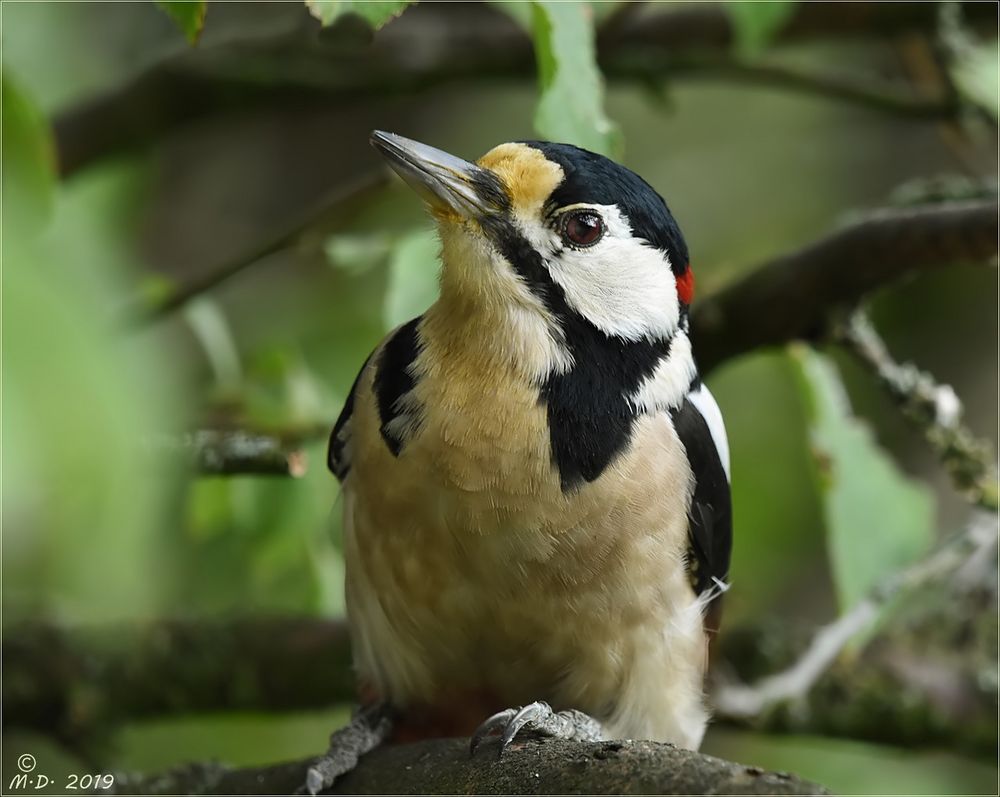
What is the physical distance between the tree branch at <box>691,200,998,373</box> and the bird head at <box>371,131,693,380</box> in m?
0.53

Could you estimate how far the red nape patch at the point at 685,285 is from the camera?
98.1 inches

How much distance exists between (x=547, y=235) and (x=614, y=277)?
0.49ft

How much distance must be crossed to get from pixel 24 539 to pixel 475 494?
1.06 meters

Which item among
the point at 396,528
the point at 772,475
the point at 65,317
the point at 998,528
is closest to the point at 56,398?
the point at 65,317

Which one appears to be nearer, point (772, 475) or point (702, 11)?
point (702, 11)

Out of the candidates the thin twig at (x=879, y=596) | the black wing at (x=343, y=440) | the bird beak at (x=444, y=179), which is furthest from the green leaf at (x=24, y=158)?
the thin twig at (x=879, y=596)

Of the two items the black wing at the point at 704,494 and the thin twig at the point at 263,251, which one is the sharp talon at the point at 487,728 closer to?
the black wing at the point at 704,494

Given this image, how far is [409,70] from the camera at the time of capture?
3732 millimetres

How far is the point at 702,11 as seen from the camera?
363 cm

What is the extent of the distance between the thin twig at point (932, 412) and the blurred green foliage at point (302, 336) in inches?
4.7

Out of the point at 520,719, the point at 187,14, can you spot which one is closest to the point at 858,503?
the point at 520,719

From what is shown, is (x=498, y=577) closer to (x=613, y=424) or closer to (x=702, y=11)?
(x=613, y=424)

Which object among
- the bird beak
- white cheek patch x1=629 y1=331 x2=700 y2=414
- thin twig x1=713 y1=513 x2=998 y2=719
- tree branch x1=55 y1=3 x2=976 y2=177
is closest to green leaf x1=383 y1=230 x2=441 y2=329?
the bird beak

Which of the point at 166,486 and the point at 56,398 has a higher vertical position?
the point at 166,486
